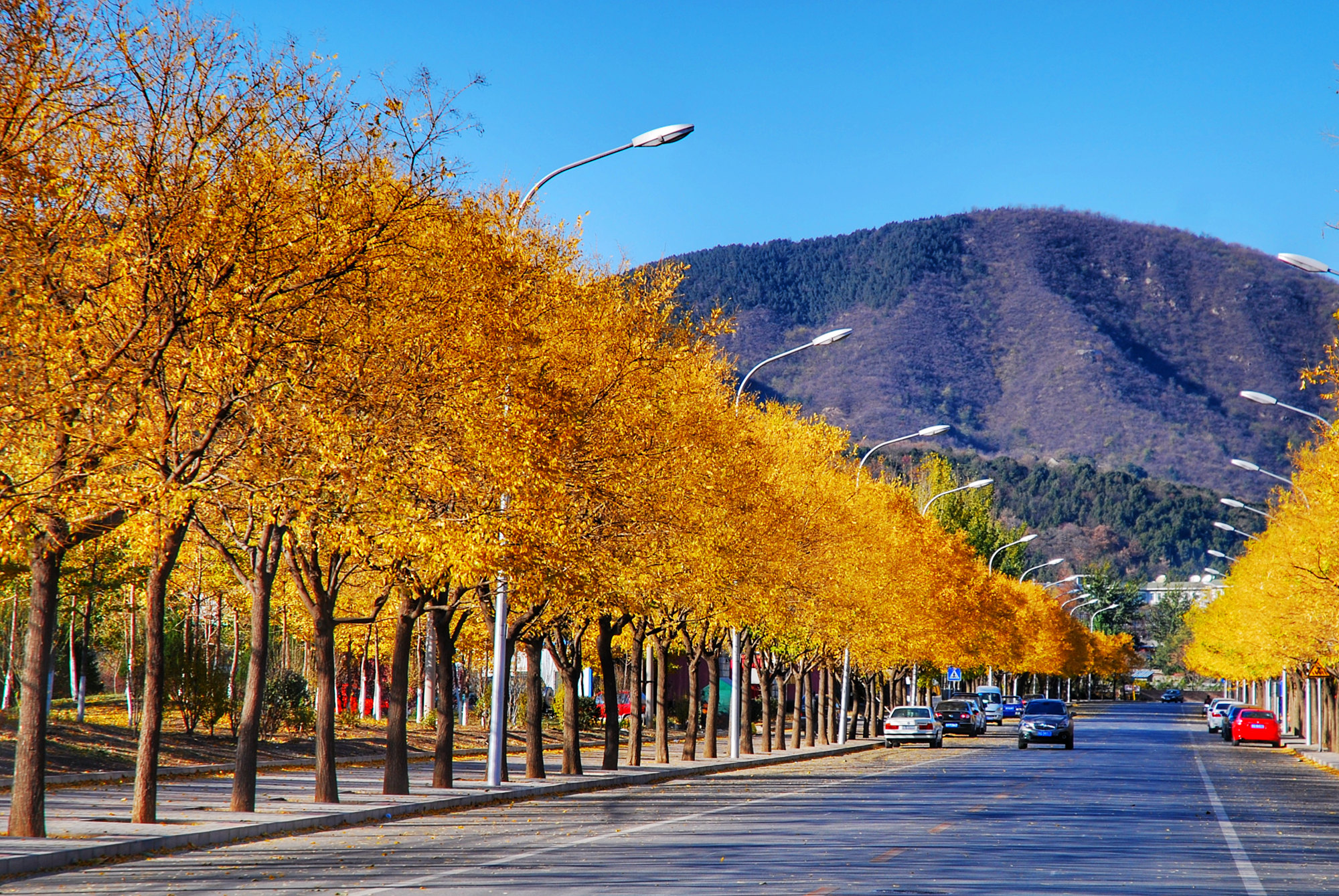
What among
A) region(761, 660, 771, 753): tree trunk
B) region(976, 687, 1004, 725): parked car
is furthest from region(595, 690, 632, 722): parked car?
region(976, 687, 1004, 725): parked car

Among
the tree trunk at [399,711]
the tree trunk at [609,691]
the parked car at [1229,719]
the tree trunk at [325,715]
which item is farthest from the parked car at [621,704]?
the tree trunk at [325,715]

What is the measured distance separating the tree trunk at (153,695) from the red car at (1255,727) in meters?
57.6

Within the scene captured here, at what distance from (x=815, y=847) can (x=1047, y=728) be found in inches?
1642

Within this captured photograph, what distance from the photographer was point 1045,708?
5919 centimetres

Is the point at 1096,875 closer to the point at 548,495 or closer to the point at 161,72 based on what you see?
the point at 548,495

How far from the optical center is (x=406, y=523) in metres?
20.0

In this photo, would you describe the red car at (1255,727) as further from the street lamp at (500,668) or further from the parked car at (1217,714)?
the street lamp at (500,668)

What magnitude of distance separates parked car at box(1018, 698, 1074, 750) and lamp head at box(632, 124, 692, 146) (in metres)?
38.3

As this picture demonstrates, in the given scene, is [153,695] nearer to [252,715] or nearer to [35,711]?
[35,711]

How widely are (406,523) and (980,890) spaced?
9.32 m

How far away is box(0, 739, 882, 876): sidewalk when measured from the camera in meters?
16.9

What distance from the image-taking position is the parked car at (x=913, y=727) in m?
60.2

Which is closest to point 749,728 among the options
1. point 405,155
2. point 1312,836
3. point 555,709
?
point 555,709

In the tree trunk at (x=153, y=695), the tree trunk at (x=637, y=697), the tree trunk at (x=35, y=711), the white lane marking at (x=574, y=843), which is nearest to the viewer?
the white lane marking at (x=574, y=843)
